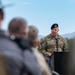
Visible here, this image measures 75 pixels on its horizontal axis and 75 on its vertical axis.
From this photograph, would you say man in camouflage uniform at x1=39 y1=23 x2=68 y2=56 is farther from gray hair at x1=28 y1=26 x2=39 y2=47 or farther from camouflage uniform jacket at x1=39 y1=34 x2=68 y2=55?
gray hair at x1=28 y1=26 x2=39 y2=47

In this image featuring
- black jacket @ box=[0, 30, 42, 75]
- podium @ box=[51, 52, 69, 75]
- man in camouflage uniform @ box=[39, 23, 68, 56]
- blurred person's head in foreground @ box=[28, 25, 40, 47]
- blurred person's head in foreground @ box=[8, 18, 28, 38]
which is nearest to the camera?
black jacket @ box=[0, 30, 42, 75]

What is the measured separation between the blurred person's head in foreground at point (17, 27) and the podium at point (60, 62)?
399 centimetres

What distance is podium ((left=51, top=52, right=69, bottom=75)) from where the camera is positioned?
7.88 m

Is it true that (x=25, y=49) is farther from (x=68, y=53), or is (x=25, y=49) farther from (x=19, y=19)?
(x=68, y=53)

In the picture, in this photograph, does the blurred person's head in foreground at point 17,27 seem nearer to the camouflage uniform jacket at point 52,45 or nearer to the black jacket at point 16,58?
the black jacket at point 16,58

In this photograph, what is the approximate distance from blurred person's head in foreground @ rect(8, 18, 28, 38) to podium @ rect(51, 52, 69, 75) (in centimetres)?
399

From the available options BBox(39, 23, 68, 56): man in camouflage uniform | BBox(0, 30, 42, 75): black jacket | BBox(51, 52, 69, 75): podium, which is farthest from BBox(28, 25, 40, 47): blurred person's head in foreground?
BBox(39, 23, 68, 56): man in camouflage uniform

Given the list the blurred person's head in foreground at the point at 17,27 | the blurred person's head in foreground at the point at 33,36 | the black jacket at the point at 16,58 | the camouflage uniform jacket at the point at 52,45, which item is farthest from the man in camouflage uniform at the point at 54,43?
the black jacket at the point at 16,58

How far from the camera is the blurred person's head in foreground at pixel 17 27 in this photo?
3861 millimetres

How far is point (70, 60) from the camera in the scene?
25.3ft

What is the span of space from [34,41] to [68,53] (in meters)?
3.59

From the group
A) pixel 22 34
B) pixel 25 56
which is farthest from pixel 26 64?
pixel 22 34

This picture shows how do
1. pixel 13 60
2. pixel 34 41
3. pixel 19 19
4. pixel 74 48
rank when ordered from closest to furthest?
pixel 13 60
pixel 19 19
pixel 34 41
pixel 74 48

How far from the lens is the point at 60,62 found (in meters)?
8.21
